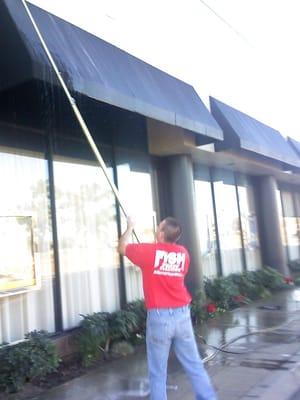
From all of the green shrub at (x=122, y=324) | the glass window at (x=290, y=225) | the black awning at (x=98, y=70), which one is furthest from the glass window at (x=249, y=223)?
the green shrub at (x=122, y=324)

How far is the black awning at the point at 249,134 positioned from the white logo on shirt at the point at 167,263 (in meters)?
6.13

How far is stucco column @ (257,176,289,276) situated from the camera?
48.9 feet

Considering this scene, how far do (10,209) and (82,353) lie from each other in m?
2.14

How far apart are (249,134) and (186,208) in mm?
2265

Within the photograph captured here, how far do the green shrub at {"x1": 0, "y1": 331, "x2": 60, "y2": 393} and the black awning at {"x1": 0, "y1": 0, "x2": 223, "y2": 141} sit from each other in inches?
116

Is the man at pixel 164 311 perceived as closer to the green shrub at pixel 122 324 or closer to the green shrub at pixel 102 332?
the green shrub at pixel 102 332

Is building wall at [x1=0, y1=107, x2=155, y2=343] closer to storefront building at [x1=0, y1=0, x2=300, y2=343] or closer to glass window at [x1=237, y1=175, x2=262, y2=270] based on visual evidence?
storefront building at [x1=0, y1=0, x2=300, y2=343]

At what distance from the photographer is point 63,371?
6379mm

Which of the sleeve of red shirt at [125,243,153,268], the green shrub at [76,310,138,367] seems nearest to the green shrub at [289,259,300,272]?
the green shrub at [76,310,138,367]

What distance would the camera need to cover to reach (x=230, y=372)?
6066 mm

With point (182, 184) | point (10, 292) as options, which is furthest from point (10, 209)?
point (182, 184)

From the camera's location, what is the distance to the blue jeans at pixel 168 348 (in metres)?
4.23

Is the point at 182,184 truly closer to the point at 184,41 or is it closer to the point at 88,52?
the point at 184,41

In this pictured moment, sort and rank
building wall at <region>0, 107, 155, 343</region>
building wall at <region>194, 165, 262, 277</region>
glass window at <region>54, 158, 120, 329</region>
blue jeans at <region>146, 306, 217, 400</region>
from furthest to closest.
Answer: building wall at <region>194, 165, 262, 277</region> → glass window at <region>54, 158, 120, 329</region> → building wall at <region>0, 107, 155, 343</region> → blue jeans at <region>146, 306, 217, 400</region>
